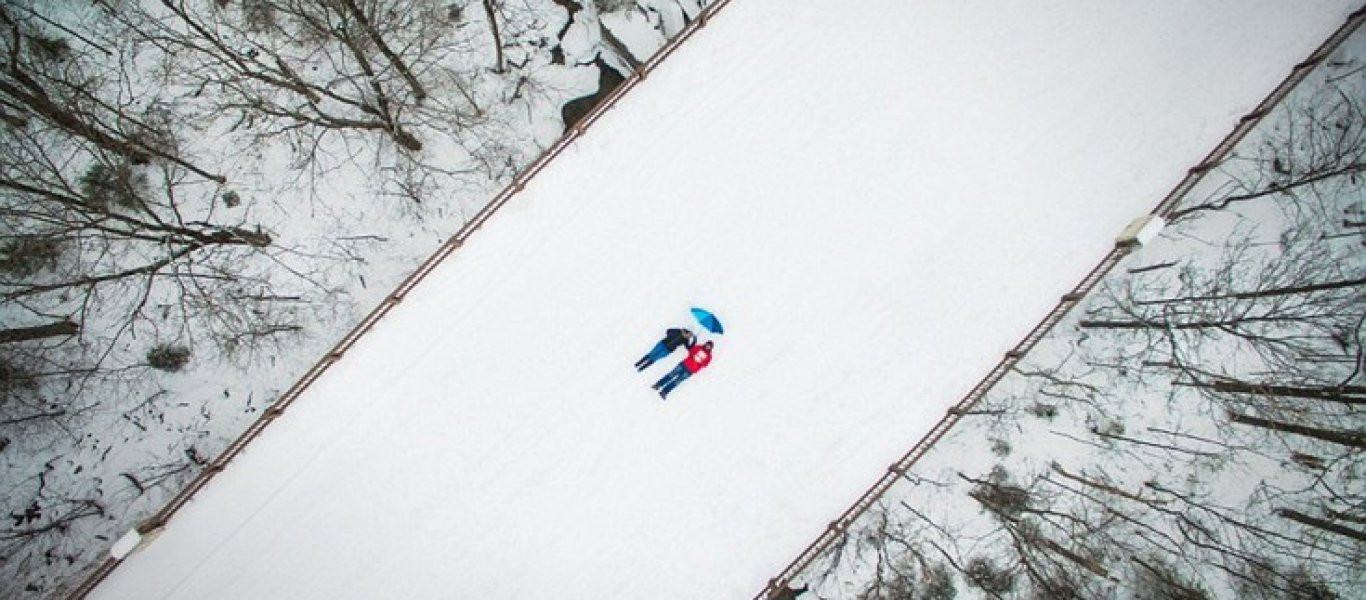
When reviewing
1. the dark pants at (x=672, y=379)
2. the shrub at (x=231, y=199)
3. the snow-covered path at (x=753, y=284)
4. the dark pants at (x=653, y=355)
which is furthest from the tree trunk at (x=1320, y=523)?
the shrub at (x=231, y=199)

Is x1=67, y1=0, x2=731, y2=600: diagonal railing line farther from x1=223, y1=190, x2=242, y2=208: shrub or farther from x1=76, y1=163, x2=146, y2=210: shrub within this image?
x1=76, y1=163, x2=146, y2=210: shrub

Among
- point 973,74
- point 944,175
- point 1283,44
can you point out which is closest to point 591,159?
point 944,175

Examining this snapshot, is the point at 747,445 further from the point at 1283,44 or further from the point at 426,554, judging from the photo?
the point at 1283,44

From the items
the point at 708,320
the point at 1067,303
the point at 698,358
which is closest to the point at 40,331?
the point at 698,358

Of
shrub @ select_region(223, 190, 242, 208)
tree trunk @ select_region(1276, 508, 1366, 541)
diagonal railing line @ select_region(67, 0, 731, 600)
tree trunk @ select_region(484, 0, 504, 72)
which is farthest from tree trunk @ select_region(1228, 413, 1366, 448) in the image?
shrub @ select_region(223, 190, 242, 208)

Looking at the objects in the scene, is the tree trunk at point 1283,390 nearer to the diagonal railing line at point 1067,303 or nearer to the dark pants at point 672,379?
the diagonal railing line at point 1067,303
